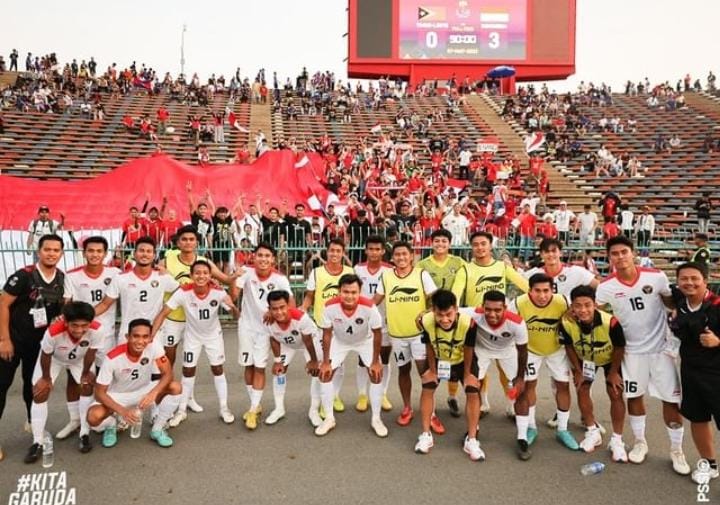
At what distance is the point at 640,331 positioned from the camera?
5.24 meters

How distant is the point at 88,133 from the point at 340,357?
2128 centimetres

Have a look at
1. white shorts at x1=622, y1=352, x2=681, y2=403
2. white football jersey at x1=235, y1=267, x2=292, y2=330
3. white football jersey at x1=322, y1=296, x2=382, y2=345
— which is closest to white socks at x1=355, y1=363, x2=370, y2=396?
white football jersey at x1=322, y1=296, x2=382, y2=345

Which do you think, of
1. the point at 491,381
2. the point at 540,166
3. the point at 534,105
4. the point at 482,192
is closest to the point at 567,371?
the point at 491,381

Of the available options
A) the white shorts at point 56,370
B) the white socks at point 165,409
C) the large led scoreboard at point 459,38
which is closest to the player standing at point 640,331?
the white socks at point 165,409

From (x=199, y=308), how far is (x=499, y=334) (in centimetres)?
325

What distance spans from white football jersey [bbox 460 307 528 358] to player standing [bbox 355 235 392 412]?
113 cm

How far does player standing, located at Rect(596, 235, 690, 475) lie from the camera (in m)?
5.14

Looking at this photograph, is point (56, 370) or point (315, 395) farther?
A: point (315, 395)

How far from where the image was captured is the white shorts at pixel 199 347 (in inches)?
241

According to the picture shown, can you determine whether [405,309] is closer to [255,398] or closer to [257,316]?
[257,316]

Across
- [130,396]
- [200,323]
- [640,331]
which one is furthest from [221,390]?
[640,331]

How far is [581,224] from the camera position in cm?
1386

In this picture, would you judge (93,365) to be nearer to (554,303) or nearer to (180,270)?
(180,270)

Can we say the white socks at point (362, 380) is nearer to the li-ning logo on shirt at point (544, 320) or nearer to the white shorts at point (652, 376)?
the li-ning logo on shirt at point (544, 320)
